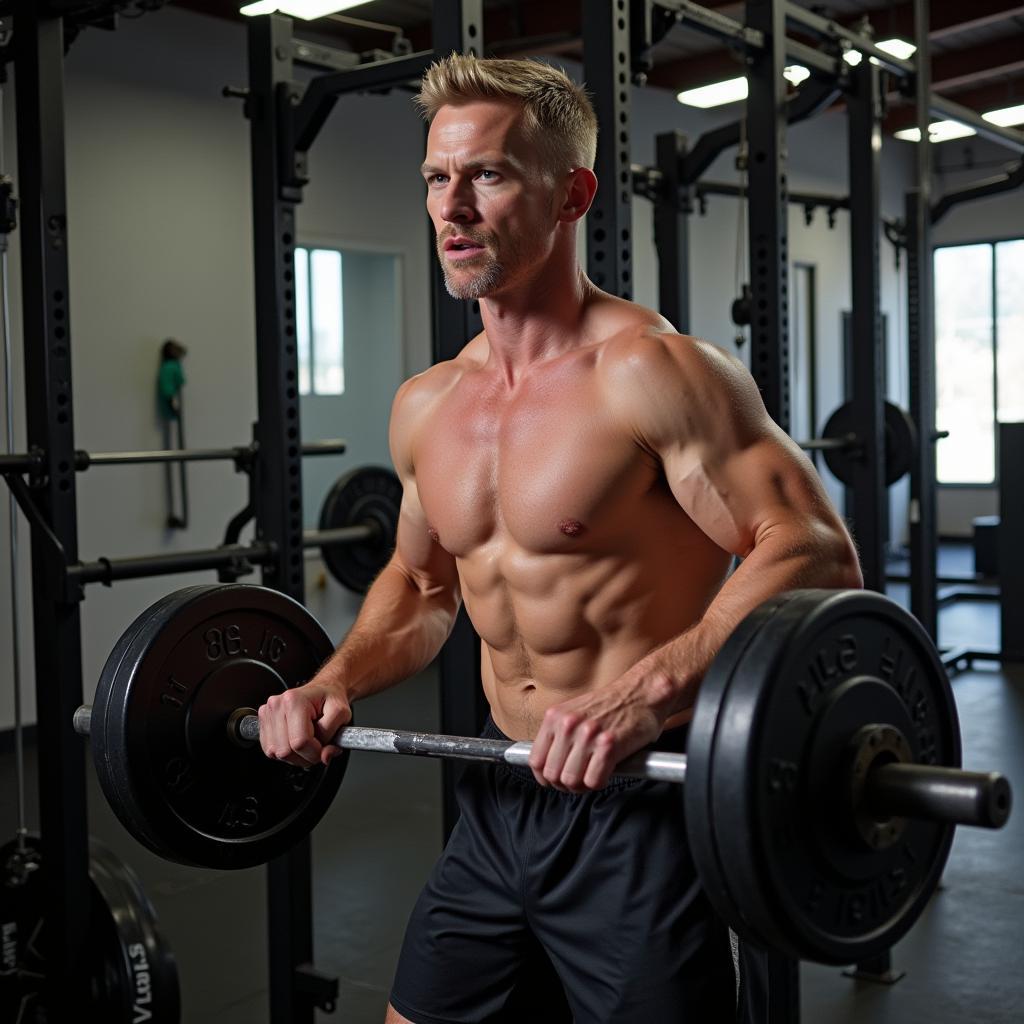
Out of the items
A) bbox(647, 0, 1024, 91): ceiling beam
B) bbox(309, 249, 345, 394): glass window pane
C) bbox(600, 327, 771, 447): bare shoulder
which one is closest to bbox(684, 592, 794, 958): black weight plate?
bbox(600, 327, 771, 447): bare shoulder

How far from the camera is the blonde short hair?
1634 millimetres

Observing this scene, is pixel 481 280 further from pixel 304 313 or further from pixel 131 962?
pixel 304 313

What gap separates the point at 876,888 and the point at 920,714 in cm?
19

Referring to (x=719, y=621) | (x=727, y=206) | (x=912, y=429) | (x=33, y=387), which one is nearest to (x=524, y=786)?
(x=719, y=621)

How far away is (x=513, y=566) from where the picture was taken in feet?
5.67

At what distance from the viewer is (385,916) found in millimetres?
3494

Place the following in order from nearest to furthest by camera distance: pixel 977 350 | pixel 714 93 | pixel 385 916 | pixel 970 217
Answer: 1. pixel 385 916
2. pixel 714 93
3. pixel 970 217
4. pixel 977 350

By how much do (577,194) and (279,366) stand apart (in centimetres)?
123

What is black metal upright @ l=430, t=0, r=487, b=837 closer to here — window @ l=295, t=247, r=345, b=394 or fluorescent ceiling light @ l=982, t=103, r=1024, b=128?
window @ l=295, t=247, r=345, b=394

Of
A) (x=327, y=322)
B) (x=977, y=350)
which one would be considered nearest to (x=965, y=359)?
(x=977, y=350)

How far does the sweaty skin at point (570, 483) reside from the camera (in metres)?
1.55

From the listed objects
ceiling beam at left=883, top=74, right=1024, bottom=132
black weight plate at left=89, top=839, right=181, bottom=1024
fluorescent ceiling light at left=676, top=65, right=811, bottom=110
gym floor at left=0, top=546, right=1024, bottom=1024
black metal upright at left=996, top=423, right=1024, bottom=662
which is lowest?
gym floor at left=0, top=546, right=1024, bottom=1024

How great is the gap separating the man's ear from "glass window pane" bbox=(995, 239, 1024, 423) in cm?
1051

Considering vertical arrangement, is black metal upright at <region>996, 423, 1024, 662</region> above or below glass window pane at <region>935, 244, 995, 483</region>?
below
